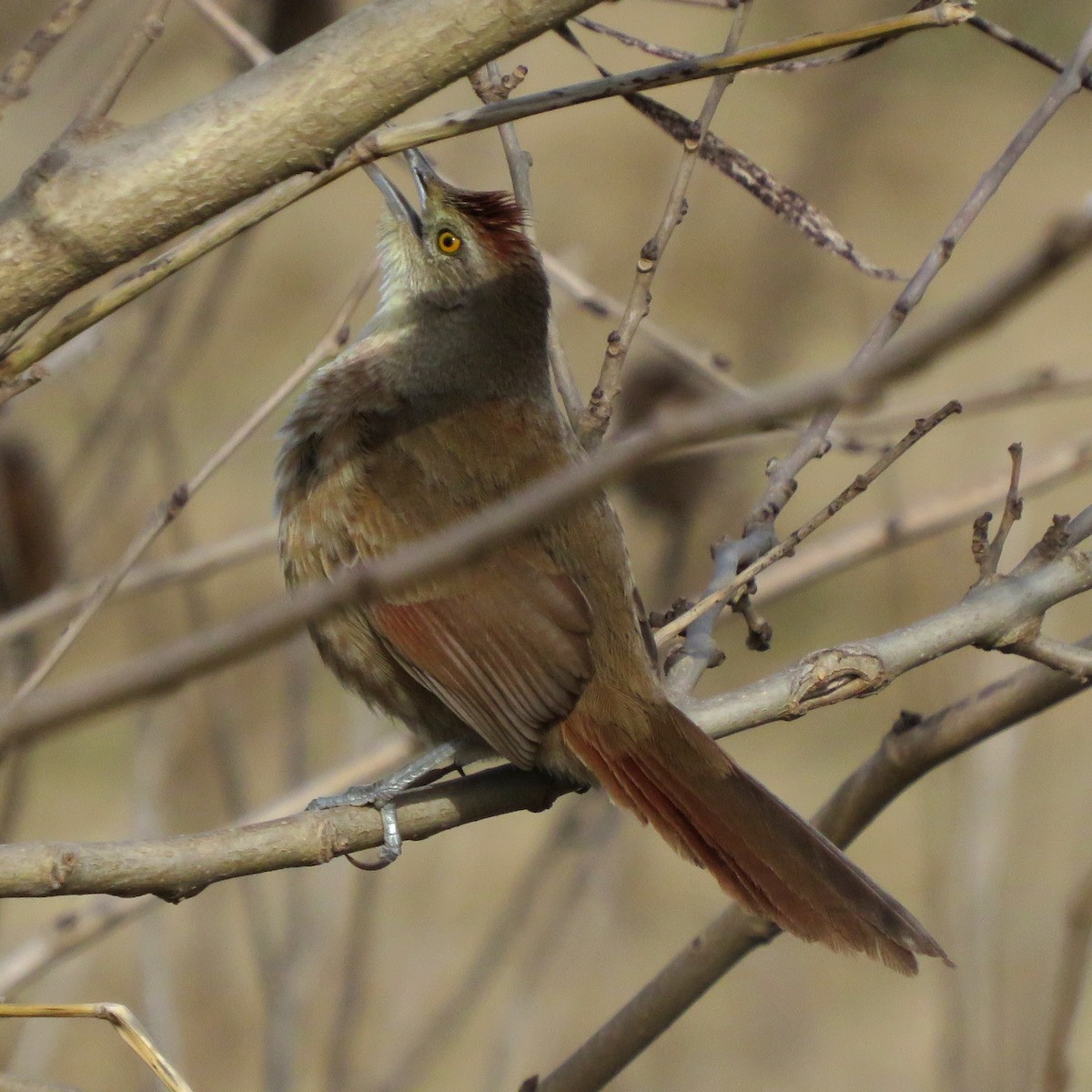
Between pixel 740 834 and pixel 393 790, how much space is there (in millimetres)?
664

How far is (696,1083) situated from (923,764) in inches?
158

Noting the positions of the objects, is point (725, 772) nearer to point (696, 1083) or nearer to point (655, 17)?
point (696, 1083)

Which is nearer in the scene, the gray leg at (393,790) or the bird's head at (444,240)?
the gray leg at (393,790)

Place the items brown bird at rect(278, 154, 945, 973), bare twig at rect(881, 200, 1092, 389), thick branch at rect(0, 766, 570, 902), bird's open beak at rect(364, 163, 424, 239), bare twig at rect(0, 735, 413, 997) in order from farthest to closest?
bird's open beak at rect(364, 163, 424, 239) < bare twig at rect(0, 735, 413, 997) < brown bird at rect(278, 154, 945, 973) < thick branch at rect(0, 766, 570, 902) < bare twig at rect(881, 200, 1092, 389)

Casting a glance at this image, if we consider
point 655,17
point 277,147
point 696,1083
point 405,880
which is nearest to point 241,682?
point 405,880

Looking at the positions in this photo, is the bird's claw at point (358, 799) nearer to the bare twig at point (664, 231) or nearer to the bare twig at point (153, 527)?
the bare twig at point (153, 527)

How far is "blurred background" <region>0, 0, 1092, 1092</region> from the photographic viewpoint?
3.98m

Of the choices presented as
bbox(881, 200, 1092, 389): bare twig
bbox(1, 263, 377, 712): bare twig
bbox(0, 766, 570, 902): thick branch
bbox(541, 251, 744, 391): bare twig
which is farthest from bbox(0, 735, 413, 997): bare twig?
bbox(881, 200, 1092, 389): bare twig

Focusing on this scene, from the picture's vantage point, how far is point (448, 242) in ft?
12.5

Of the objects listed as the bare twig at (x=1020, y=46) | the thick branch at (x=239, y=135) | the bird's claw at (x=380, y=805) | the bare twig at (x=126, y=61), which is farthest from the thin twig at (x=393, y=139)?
the bird's claw at (x=380, y=805)

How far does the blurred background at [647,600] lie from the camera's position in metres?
3.98

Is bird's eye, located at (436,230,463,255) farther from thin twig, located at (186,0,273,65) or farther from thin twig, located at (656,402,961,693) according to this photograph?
thin twig, located at (656,402,961,693)

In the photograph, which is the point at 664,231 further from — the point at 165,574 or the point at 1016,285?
the point at 1016,285

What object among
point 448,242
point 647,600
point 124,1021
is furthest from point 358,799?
point 647,600
